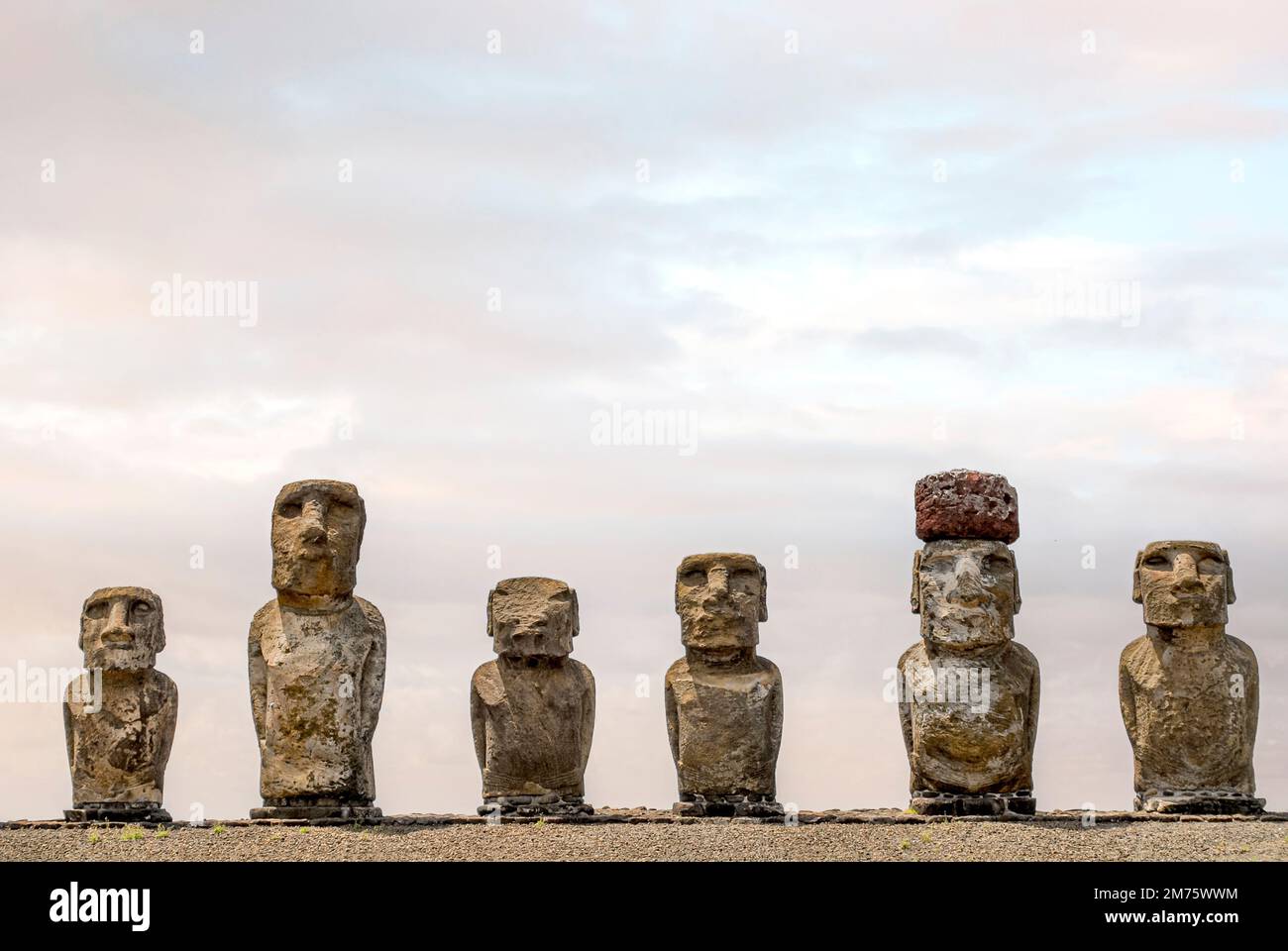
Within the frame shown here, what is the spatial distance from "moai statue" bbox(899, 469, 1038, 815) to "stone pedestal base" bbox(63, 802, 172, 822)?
786cm

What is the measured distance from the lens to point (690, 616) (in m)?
21.0

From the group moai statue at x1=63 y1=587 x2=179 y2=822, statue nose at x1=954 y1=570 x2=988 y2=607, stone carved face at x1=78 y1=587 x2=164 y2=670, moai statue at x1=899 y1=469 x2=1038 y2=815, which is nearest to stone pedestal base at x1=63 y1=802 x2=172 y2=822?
moai statue at x1=63 y1=587 x2=179 y2=822

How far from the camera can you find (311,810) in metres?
19.9

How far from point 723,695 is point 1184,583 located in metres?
4.80

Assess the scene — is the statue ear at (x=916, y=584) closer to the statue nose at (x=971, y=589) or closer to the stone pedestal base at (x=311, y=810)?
the statue nose at (x=971, y=589)

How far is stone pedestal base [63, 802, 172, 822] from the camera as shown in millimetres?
21781

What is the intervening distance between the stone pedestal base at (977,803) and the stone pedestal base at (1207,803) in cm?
186

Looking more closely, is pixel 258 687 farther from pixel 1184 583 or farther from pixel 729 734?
pixel 1184 583

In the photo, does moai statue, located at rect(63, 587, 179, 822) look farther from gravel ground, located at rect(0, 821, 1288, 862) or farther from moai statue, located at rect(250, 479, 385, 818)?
gravel ground, located at rect(0, 821, 1288, 862)

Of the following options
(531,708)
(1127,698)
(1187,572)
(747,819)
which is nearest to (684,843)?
(747,819)

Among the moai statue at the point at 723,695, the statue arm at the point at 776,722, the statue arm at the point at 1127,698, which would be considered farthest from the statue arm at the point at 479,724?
the statue arm at the point at 1127,698
